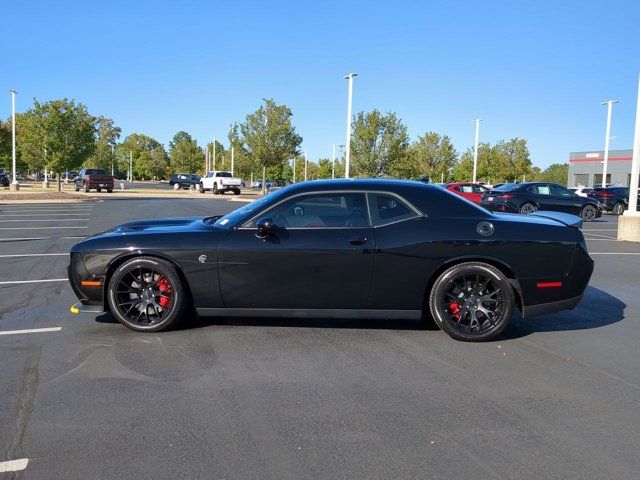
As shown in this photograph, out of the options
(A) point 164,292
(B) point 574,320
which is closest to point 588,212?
(B) point 574,320

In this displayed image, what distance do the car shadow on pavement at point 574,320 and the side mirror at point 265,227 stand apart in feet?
7.92

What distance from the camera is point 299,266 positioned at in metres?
5.06

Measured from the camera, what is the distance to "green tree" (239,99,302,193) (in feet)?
143

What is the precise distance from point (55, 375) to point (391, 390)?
251cm

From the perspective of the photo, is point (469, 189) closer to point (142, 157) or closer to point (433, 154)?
point (433, 154)

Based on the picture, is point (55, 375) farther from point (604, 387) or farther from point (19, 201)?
point (19, 201)

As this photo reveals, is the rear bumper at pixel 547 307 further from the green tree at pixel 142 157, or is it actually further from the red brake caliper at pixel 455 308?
the green tree at pixel 142 157

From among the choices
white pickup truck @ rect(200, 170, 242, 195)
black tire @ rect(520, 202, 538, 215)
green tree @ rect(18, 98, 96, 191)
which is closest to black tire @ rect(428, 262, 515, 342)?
black tire @ rect(520, 202, 538, 215)

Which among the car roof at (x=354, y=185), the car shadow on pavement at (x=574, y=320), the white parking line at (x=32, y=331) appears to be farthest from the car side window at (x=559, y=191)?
the white parking line at (x=32, y=331)

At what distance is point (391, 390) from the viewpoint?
155 inches

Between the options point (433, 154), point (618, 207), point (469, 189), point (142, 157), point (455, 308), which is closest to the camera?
point (455, 308)

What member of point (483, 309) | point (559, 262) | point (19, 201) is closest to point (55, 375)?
point (483, 309)

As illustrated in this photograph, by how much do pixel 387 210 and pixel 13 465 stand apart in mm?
3543

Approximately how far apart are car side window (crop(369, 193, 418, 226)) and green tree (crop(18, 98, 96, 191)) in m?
32.6
